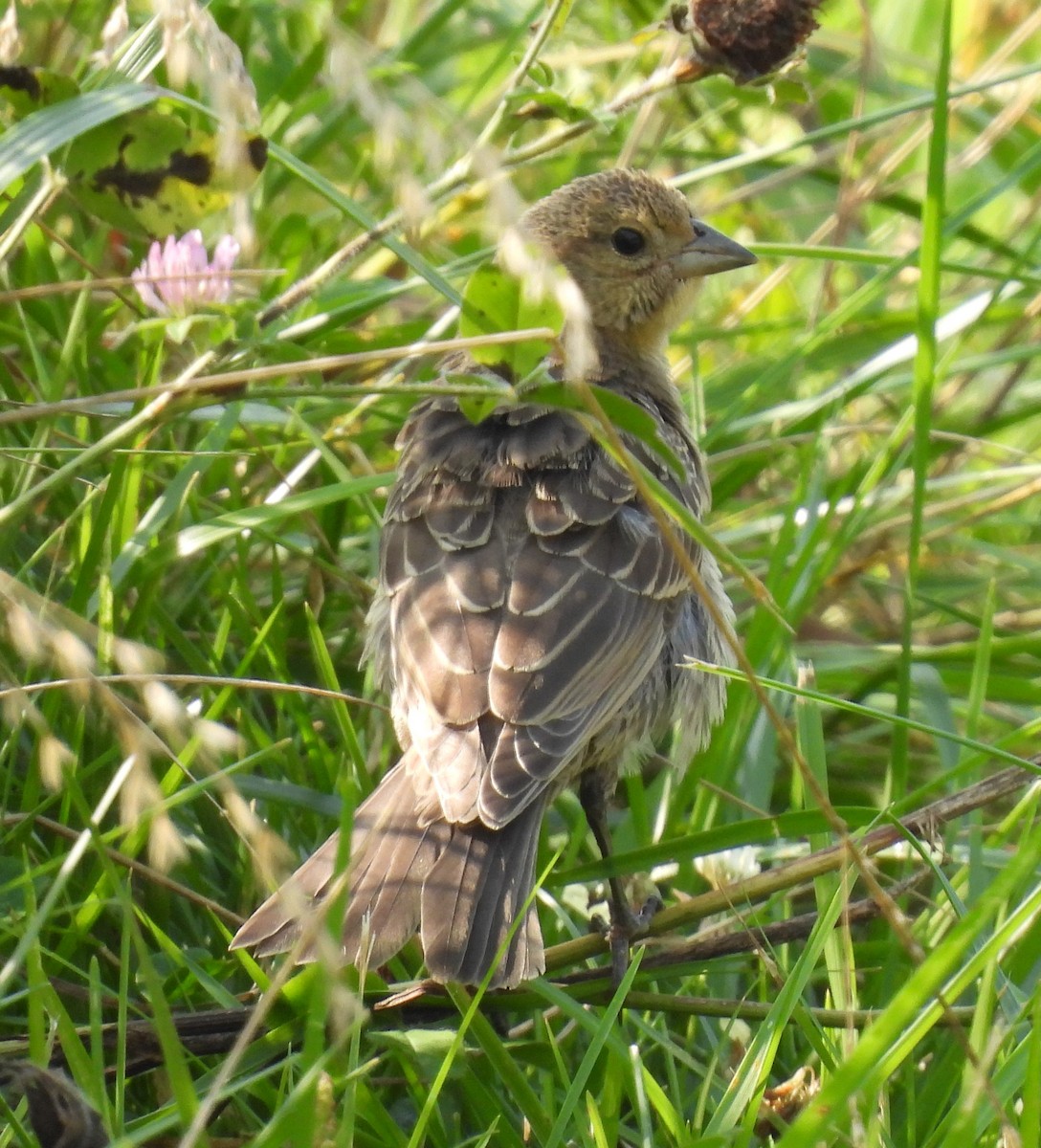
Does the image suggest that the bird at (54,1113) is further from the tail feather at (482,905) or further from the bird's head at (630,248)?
the bird's head at (630,248)

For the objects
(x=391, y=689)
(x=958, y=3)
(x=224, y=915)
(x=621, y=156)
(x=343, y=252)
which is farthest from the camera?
(x=958, y=3)

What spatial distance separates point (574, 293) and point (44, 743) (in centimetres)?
70

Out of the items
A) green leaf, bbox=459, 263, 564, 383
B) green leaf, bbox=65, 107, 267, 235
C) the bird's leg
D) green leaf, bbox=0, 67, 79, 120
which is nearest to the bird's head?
green leaf, bbox=65, 107, 267, 235

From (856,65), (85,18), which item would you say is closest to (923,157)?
(856,65)

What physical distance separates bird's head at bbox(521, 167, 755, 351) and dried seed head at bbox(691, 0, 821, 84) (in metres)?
0.84

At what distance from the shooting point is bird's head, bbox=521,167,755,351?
12.3ft

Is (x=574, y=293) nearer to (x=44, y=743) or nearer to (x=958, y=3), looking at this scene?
(x=44, y=743)

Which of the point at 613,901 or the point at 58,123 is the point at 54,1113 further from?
the point at 58,123

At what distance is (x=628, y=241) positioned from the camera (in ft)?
12.5

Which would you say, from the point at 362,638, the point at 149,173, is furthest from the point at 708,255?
the point at 149,173

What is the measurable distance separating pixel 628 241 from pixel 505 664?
4.86 feet

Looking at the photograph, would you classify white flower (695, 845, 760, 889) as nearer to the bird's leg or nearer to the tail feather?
the bird's leg

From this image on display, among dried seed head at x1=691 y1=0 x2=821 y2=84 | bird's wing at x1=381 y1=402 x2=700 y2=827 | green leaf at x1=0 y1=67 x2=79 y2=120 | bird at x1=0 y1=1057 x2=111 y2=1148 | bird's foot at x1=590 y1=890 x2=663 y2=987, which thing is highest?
dried seed head at x1=691 y1=0 x2=821 y2=84

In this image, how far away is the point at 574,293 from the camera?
166cm
